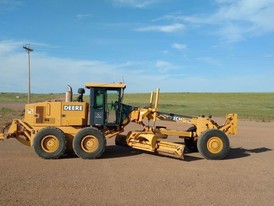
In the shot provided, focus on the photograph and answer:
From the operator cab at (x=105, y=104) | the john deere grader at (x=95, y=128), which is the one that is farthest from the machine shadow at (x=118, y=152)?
the operator cab at (x=105, y=104)

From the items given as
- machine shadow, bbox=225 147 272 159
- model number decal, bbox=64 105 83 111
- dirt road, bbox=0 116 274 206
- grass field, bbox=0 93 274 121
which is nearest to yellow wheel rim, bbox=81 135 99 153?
dirt road, bbox=0 116 274 206

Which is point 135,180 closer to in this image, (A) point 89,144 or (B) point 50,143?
(A) point 89,144

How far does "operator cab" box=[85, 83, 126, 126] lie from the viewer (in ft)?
46.1

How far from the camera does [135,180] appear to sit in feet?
33.2

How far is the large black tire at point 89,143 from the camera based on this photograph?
522 inches

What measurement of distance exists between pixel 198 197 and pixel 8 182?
14.7 ft

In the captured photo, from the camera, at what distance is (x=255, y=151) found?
15992 millimetres

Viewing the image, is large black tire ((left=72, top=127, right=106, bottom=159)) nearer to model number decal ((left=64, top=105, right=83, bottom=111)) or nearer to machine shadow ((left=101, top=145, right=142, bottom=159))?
machine shadow ((left=101, top=145, right=142, bottom=159))

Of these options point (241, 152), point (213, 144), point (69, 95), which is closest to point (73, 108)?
point (69, 95)

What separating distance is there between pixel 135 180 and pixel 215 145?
185 inches

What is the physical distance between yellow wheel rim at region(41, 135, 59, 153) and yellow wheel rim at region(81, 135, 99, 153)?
88cm

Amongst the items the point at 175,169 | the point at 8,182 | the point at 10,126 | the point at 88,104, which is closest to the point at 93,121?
the point at 88,104

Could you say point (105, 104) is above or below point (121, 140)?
above

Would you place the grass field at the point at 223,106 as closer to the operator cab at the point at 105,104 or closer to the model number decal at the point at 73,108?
the operator cab at the point at 105,104
